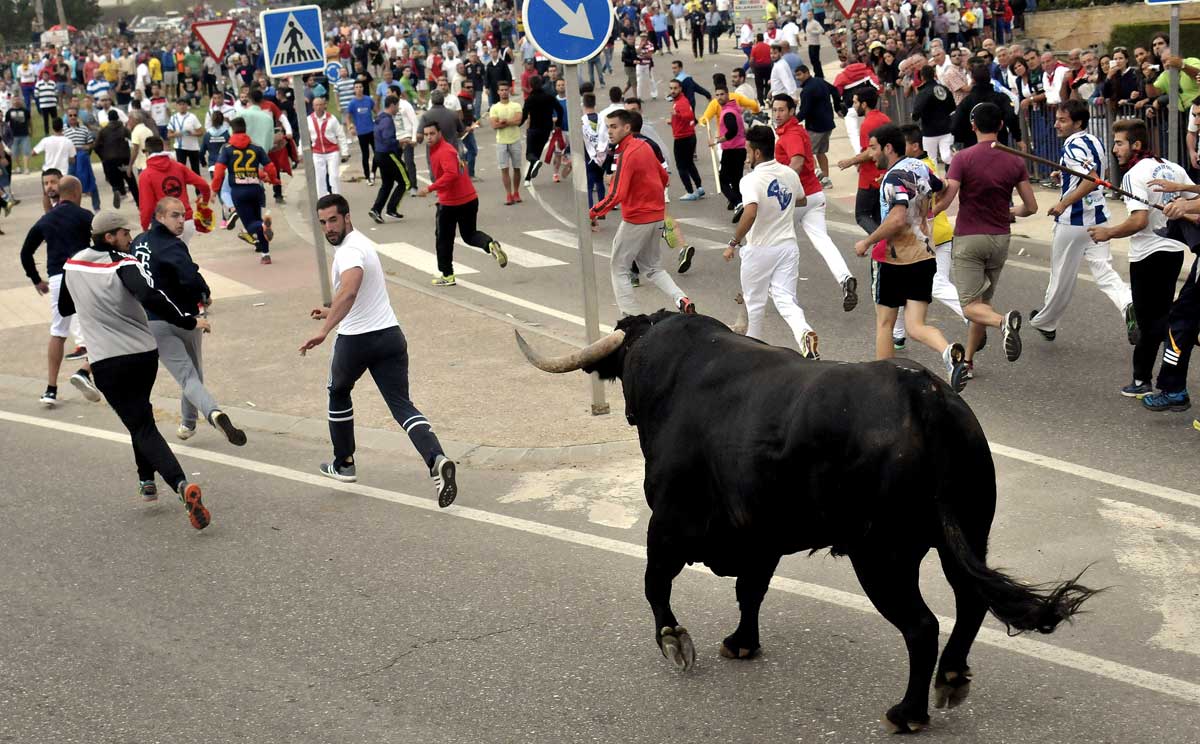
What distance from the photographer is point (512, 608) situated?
704cm

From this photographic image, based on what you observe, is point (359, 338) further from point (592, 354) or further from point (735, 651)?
point (735, 651)

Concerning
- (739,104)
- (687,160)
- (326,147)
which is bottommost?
(687,160)

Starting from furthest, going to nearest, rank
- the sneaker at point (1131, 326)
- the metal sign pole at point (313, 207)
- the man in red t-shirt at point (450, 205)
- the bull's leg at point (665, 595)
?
the man in red t-shirt at point (450, 205)
the metal sign pole at point (313, 207)
the sneaker at point (1131, 326)
the bull's leg at point (665, 595)

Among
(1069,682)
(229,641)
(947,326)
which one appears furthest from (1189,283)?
(229,641)

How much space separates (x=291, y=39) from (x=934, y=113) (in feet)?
29.8

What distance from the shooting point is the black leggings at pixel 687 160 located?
20.1m

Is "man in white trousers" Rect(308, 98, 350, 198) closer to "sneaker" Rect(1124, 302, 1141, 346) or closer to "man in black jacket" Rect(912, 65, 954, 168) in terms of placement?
"man in black jacket" Rect(912, 65, 954, 168)

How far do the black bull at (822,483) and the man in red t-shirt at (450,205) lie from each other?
929 cm

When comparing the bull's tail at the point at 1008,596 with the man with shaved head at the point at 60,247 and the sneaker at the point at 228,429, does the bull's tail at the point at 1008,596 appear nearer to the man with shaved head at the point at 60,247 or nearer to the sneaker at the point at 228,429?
the sneaker at the point at 228,429

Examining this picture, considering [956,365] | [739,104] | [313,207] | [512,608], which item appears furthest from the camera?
[739,104]

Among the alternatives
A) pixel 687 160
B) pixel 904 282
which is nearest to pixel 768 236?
pixel 904 282

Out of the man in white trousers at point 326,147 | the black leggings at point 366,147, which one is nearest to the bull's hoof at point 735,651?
the man in white trousers at point 326,147

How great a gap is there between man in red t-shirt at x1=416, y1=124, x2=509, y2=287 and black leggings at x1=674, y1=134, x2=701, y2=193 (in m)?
5.23

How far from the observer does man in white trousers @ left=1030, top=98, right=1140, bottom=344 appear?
426 inches
